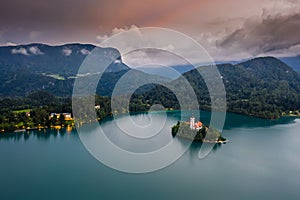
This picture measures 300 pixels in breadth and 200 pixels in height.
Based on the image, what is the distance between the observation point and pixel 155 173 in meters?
6.92

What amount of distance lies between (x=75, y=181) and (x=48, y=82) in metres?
30.6

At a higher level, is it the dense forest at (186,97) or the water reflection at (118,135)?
the dense forest at (186,97)

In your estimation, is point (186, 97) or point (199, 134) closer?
point (199, 134)

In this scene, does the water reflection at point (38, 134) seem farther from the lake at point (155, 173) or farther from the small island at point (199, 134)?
the small island at point (199, 134)

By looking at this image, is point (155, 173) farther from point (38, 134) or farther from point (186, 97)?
point (186, 97)

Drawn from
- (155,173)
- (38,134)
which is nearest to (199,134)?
(155,173)

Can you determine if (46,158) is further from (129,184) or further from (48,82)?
(48,82)

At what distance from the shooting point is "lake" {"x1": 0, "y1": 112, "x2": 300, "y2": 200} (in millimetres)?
5980

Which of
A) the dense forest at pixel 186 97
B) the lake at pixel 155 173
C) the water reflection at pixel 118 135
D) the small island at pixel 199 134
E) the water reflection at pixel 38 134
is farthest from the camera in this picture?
the dense forest at pixel 186 97

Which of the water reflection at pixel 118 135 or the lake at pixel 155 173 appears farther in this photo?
the water reflection at pixel 118 135

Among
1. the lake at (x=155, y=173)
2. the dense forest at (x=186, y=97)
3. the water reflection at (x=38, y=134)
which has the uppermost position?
the dense forest at (x=186, y=97)

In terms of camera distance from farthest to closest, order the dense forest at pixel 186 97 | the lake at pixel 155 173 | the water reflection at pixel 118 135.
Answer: the dense forest at pixel 186 97, the water reflection at pixel 118 135, the lake at pixel 155 173

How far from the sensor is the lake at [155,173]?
5980mm

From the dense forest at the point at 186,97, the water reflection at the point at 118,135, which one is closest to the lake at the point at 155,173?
the water reflection at the point at 118,135
